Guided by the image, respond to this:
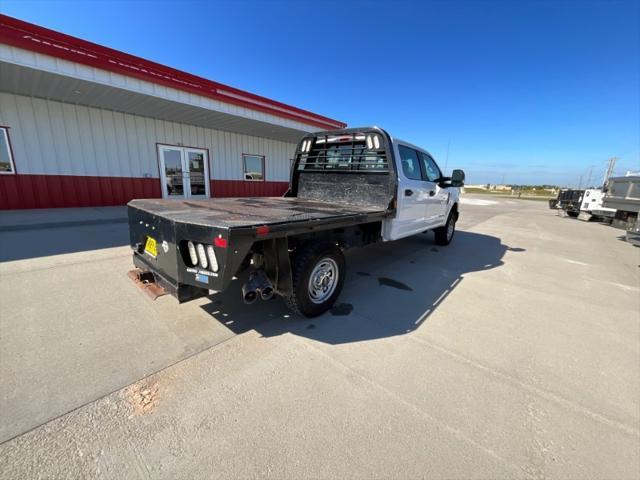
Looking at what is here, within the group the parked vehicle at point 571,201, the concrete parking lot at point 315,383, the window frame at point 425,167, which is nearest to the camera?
the concrete parking lot at point 315,383

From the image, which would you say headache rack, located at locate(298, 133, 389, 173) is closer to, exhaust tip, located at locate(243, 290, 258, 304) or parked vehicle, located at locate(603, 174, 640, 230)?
exhaust tip, located at locate(243, 290, 258, 304)

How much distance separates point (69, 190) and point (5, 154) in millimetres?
1571

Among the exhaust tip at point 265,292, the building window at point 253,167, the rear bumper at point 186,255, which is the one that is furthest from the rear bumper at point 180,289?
the building window at point 253,167

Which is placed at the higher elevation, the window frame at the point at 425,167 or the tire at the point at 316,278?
the window frame at the point at 425,167

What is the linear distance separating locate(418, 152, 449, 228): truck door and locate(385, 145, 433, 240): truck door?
0.53 feet

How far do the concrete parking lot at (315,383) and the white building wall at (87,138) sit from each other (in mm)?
6273

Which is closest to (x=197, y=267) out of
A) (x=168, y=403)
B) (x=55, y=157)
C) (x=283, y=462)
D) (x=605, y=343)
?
(x=168, y=403)

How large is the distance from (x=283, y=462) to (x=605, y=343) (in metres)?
3.44

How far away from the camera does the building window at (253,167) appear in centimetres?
1320

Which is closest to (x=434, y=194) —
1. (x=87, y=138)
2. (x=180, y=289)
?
(x=180, y=289)

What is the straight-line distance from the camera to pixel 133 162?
9758 millimetres

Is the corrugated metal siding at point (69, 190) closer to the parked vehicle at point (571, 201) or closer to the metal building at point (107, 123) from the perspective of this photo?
the metal building at point (107, 123)

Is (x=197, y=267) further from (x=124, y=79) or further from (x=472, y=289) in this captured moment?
(x=124, y=79)

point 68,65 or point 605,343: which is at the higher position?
point 68,65
